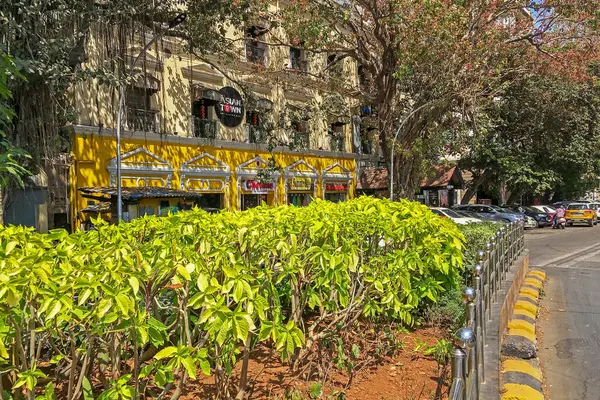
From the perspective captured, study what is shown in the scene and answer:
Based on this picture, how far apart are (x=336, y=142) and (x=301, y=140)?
124 inches

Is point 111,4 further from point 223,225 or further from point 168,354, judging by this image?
point 168,354

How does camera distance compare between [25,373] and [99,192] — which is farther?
[99,192]

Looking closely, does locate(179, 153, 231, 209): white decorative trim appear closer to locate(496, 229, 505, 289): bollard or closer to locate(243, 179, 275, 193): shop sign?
locate(243, 179, 275, 193): shop sign

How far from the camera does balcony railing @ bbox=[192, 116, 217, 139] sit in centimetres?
1938

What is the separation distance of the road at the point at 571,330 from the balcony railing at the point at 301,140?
44.7 ft

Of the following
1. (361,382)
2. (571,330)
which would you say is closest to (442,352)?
(361,382)

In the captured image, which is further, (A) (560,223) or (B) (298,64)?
(A) (560,223)

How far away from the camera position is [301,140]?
24297mm

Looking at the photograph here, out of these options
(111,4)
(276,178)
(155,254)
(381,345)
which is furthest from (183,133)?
(155,254)

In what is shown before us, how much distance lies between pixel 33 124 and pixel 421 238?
8.91 metres

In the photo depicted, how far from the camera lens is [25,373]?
222cm

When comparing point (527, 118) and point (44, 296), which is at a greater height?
point (527, 118)

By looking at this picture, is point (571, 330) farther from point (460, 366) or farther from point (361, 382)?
point (460, 366)

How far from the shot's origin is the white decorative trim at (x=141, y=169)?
16472 mm
